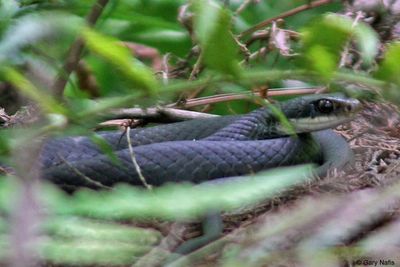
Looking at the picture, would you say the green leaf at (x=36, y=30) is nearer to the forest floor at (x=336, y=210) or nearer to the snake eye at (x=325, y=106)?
the forest floor at (x=336, y=210)

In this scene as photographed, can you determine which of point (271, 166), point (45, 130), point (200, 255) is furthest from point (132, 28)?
point (45, 130)

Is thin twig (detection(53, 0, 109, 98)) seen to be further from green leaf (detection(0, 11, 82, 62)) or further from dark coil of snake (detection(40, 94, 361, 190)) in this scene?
dark coil of snake (detection(40, 94, 361, 190))

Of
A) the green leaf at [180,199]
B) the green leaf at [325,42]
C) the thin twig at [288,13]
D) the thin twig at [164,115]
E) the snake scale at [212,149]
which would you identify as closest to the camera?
the green leaf at [180,199]

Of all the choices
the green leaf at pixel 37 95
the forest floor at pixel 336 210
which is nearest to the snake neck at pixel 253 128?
the forest floor at pixel 336 210

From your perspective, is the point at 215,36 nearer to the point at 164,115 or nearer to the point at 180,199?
the point at 180,199

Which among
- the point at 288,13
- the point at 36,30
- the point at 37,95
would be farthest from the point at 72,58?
the point at 288,13

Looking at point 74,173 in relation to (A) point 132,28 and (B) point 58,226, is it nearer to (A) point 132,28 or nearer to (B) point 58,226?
(A) point 132,28

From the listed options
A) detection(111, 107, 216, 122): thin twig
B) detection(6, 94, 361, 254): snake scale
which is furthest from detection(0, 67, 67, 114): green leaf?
detection(111, 107, 216, 122): thin twig
